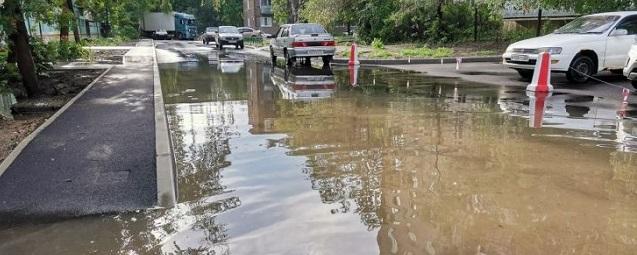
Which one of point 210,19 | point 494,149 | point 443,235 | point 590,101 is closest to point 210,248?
point 443,235

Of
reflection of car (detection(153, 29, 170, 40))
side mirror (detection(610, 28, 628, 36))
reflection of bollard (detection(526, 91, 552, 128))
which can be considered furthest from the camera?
reflection of car (detection(153, 29, 170, 40))

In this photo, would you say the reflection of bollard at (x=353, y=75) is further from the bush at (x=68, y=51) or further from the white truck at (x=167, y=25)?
the white truck at (x=167, y=25)

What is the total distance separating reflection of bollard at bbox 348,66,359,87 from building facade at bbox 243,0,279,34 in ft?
180

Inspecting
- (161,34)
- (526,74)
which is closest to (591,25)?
(526,74)

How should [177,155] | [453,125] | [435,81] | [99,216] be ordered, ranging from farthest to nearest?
[435,81]
[453,125]
[177,155]
[99,216]

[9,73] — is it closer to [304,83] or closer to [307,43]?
[304,83]

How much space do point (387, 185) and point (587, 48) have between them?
9087 millimetres

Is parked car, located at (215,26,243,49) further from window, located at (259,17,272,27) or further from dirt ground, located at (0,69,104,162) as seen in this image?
window, located at (259,17,272,27)

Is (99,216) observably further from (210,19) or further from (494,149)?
(210,19)

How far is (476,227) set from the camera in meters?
3.95

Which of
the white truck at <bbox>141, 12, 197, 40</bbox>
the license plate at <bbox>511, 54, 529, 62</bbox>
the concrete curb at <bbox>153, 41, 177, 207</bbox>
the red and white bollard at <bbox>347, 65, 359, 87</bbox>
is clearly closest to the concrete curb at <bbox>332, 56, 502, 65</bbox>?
the red and white bollard at <bbox>347, 65, 359, 87</bbox>

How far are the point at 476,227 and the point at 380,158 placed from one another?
6.65ft

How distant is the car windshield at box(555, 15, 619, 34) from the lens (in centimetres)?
1209

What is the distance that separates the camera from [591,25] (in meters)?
12.4
